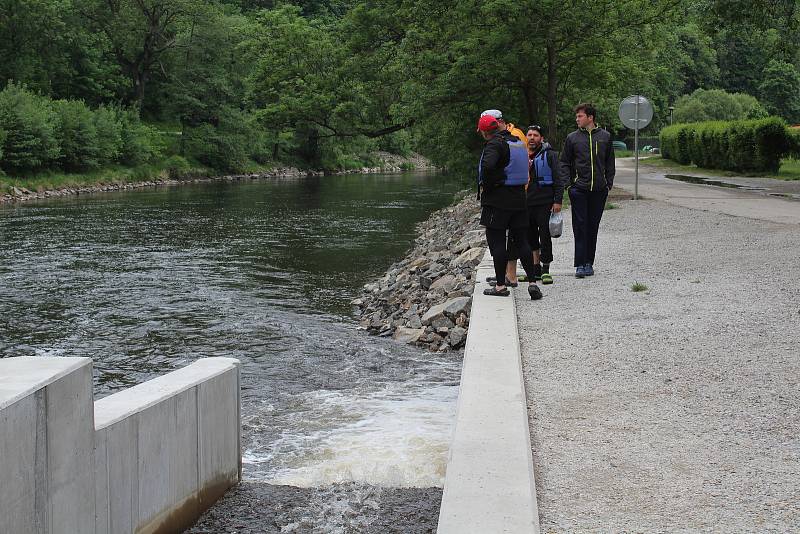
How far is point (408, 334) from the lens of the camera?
12.4 m

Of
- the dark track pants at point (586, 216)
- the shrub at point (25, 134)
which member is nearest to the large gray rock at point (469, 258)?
the dark track pants at point (586, 216)

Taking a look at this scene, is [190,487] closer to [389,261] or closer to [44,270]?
[44,270]

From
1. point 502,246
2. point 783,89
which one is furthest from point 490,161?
point 783,89

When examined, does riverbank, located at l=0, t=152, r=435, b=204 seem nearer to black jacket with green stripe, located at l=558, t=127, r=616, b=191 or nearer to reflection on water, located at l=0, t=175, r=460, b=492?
reflection on water, located at l=0, t=175, r=460, b=492


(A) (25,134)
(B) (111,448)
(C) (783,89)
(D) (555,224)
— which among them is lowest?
(B) (111,448)

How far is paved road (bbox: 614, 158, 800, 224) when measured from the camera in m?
20.2

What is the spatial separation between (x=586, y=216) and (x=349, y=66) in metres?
23.7

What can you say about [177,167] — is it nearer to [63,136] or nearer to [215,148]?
[215,148]

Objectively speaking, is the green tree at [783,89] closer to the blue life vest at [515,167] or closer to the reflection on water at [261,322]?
the reflection on water at [261,322]

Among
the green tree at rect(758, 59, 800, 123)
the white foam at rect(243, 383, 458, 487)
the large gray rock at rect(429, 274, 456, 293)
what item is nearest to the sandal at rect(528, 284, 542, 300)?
the white foam at rect(243, 383, 458, 487)

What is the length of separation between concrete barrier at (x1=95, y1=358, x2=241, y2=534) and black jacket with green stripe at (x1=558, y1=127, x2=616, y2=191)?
6.39 m

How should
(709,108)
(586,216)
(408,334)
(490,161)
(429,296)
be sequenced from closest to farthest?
(490,161), (586,216), (408,334), (429,296), (709,108)

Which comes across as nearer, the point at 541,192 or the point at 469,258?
the point at 541,192

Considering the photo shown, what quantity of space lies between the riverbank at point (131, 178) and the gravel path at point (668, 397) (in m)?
36.8
